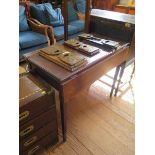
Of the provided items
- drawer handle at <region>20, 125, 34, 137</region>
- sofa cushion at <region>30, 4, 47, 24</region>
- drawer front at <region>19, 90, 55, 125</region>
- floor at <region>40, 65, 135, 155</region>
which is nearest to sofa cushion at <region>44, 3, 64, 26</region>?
sofa cushion at <region>30, 4, 47, 24</region>

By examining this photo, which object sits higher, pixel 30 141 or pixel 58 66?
pixel 58 66

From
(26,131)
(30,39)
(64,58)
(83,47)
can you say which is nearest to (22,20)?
(30,39)

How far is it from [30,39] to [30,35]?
0.52 ft

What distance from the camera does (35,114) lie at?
1100mm

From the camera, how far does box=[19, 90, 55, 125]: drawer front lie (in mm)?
1011

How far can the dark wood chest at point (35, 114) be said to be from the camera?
1.03 m

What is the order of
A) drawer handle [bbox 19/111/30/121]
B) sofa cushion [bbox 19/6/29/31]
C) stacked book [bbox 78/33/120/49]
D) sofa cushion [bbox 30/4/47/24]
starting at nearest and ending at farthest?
drawer handle [bbox 19/111/30/121], stacked book [bbox 78/33/120/49], sofa cushion [bbox 19/6/29/31], sofa cushion [bbox 30/4/47/24]

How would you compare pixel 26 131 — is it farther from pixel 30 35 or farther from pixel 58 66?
pixel 30 35

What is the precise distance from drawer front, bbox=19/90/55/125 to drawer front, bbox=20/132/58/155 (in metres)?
0.30

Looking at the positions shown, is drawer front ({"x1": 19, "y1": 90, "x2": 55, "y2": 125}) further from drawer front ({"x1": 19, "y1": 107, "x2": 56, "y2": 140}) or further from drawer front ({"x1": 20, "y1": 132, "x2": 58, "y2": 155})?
drawer front ({"x1": 20, "y1": 132, "x2": 58, "y2": 155})

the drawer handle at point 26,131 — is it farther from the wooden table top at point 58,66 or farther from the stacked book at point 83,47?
the stacked book at point 83,47
